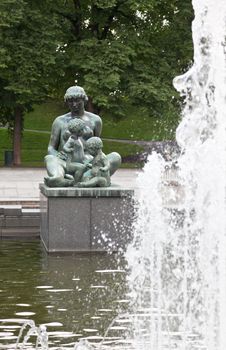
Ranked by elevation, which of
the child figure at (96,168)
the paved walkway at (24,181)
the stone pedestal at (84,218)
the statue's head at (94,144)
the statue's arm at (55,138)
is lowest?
the stone pedestal at (84,218)

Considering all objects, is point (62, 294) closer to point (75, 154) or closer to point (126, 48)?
point (75, 154)

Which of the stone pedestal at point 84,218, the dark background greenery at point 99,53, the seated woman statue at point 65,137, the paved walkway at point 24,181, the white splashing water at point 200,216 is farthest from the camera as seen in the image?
the dark background greenery at point 99,53

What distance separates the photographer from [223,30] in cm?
948

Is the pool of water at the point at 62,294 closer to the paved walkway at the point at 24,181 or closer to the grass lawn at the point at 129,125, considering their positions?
the paved walkway at the point at 24,181

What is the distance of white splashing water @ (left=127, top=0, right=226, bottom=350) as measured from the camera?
885cm

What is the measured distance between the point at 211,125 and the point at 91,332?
6.99 feet

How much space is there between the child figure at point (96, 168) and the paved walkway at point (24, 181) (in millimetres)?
4852

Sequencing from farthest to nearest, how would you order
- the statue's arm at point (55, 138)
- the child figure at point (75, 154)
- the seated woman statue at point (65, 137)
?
the statue's arm at point (55, 138), the child figure at point (75, 154), the seated woman statue at point (65, 137)

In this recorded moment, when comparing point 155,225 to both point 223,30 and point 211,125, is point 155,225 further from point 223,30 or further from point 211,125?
point 223,30

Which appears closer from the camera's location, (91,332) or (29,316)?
(91,332)

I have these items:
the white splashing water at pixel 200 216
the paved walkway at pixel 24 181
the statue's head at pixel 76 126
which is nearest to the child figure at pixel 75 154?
the statue's head at pixel 76 126

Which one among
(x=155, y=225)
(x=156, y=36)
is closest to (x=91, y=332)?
(x=155, y=225)

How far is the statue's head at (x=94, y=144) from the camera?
52.1 ft

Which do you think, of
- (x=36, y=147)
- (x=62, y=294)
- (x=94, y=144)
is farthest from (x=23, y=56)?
(x=62, y=294)
